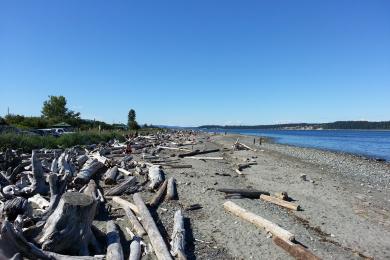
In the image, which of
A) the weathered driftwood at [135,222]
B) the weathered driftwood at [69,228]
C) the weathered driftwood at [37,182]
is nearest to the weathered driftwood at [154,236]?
the weathered driftwood at [135,222]

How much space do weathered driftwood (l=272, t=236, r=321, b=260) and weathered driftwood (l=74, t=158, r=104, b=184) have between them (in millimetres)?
7285

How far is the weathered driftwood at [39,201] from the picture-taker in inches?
351

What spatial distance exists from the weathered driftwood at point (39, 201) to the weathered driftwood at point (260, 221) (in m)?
4.77

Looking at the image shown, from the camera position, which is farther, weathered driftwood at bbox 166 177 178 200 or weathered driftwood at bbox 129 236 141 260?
weathered driftwood at bbox 166 177 178 200

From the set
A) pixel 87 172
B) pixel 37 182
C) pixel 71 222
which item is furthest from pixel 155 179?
pixel 71 222

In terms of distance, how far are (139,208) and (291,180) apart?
9363 millimetres

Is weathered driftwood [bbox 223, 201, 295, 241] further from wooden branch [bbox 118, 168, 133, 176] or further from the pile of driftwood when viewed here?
wooden branch [bbox 118, 168, 133, 176]

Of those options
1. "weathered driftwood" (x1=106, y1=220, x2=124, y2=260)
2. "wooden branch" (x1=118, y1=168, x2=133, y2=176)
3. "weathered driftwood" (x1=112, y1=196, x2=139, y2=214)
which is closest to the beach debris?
"weathered driftwood" (x1=106, y1=220, x2=124, y2=260)

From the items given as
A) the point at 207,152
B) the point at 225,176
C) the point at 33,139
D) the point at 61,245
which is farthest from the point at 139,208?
the point at 207,152

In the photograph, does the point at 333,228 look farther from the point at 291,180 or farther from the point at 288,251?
the point at 291,180

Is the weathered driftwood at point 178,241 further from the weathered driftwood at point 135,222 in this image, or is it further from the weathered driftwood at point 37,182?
the weathered driftwood at point 37,182

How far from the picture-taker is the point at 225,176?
16.6m

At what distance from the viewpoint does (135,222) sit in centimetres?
806

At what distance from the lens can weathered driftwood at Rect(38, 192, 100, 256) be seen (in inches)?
218
